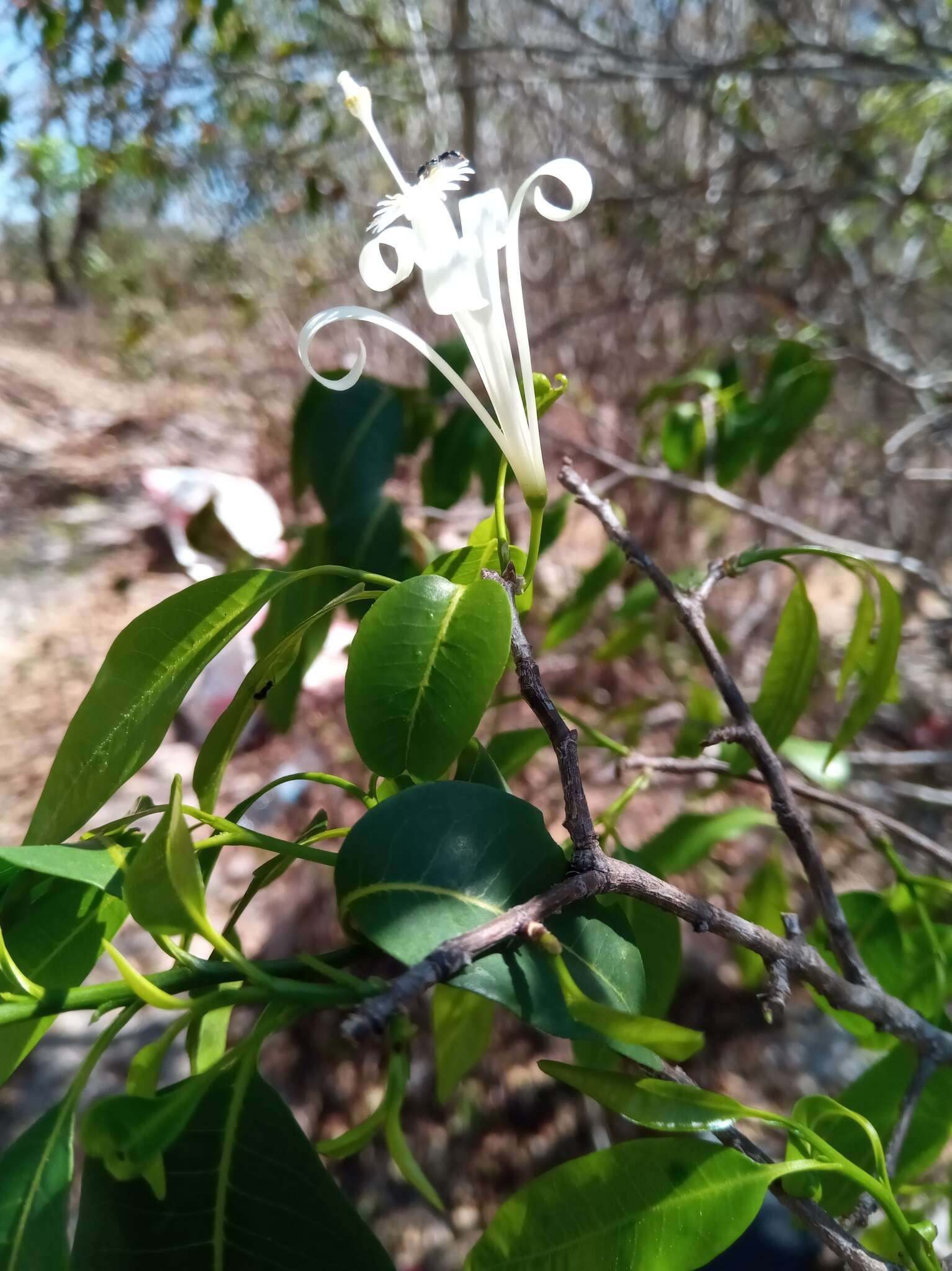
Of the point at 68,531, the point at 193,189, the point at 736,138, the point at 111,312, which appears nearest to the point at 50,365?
the point at 111,312

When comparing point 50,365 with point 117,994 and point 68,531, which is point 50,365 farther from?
point 117,994

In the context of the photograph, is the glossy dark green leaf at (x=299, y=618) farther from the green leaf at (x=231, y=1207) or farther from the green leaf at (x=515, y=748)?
the green leaf at (x=231, y=1207)

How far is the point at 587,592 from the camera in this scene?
0.98 m

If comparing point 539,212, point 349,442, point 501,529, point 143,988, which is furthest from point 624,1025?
point 349,442

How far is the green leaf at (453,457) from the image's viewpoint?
992 millimetres

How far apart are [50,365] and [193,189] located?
115 inches

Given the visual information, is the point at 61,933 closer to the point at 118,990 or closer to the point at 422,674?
the point at 118,990

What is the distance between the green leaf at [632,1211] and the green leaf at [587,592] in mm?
668

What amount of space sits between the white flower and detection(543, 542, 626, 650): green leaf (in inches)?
20.5

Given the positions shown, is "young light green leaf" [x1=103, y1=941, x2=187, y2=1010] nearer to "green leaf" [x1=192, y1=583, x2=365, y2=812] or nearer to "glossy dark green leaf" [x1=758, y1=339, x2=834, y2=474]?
"green leaf" [x1=192, y1=583, x2=365, y2=812]

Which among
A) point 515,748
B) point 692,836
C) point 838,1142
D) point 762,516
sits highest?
point 762,516

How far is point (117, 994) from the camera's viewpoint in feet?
0.99

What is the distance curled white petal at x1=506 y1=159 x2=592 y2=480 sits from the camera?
1.35 feet

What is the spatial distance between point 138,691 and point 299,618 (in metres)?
0.34
